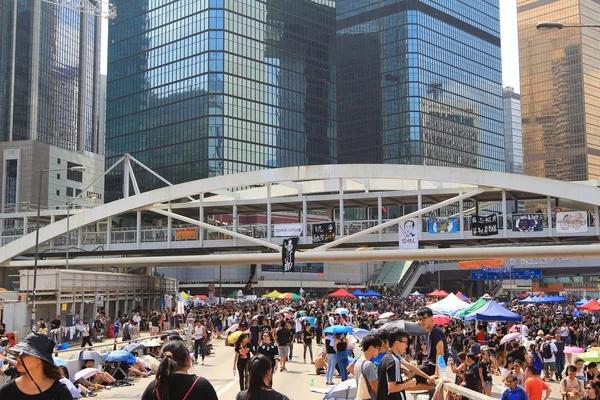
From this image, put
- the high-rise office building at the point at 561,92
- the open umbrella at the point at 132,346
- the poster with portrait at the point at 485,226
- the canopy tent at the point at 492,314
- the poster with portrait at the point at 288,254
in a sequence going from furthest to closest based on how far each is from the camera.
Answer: the high-rise office building at the point at 561,92 < the poster with portrait at the point at 288,254 < the poster with portrait at the point at 485,226 < the canopy tent at the point at 492,314 < the open umbrella at the point at 132,346

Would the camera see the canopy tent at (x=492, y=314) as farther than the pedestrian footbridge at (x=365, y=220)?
No

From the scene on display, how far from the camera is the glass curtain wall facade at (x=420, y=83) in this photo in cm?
15675

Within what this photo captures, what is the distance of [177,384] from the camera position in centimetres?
621

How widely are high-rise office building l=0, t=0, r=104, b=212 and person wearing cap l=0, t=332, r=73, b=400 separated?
408 ft

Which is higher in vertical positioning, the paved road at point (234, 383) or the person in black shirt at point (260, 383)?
the person in black shirt at point (260, 383)

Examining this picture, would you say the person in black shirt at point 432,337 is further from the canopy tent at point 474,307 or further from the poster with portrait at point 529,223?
the poster with portrait at point 529,223

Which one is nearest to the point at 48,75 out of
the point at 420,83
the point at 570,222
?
the point at 420,83

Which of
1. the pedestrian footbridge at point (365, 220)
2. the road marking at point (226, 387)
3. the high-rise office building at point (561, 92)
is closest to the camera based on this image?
the road marking at point (226, 387)

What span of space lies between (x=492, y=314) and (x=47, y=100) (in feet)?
497

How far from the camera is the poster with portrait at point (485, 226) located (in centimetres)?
4447

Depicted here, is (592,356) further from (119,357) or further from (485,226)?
(485,226)

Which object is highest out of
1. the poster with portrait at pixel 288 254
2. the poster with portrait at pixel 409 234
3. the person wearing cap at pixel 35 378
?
the poster with portrait at pixel 409 234

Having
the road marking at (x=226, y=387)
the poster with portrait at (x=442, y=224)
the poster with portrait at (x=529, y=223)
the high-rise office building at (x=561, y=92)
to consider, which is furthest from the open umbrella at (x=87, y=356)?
the high-rise office building at (x=561, y=92)

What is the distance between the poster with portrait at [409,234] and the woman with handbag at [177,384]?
39602 mm
